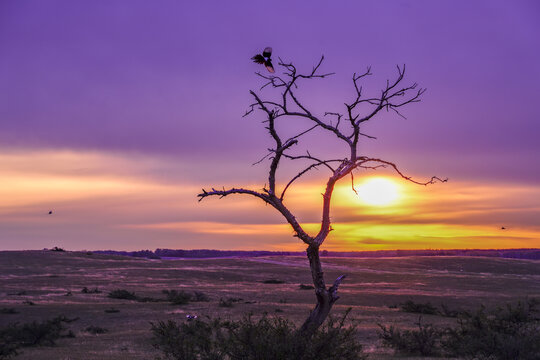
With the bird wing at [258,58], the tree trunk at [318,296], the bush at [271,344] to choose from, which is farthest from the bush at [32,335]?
the bird wing at [258,58]

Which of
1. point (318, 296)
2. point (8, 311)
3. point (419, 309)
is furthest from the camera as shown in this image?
point (419, 309)

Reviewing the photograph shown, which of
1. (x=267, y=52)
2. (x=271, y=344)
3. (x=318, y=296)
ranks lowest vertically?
(x=271, y=344)

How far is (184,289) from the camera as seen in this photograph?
59.5 m

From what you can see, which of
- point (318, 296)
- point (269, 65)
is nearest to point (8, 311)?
point (318, 296)

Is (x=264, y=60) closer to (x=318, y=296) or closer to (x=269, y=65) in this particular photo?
(x=269, y=65)

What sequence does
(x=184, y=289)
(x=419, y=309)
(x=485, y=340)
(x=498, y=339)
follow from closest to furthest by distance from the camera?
1. (x=498, y=339)
2. (x=485, y=340)
3. (x=419, y=309)
4. (x=184, y=289)

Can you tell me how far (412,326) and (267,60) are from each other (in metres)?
23.8

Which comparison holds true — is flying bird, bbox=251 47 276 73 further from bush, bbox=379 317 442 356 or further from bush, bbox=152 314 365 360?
bush, bbox=379 317 442 356

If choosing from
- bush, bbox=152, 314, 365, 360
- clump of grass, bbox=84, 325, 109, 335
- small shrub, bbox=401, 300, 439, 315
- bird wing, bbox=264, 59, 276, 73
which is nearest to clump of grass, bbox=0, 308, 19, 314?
clump of grass, bbox=84, 325, 109, 335

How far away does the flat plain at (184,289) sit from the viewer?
2781cm

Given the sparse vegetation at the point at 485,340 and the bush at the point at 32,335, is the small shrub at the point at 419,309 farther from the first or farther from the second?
the bush at the point at 32,335

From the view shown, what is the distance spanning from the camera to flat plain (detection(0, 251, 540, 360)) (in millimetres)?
27812

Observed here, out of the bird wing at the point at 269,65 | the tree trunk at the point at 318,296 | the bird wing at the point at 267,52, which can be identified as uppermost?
the bird wing at the point at 267,52

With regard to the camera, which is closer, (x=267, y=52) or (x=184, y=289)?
(x=267, y=52)
